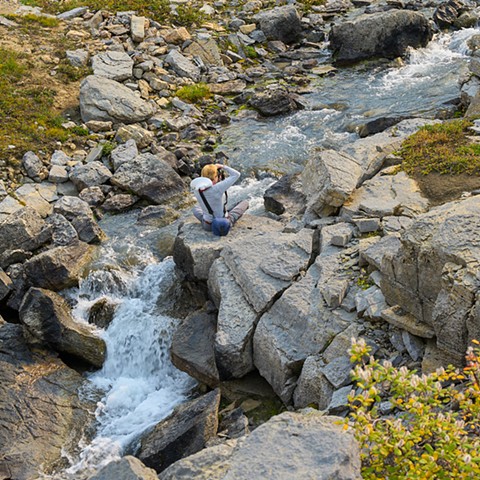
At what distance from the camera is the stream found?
45.4ft

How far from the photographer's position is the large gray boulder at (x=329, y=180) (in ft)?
48.4

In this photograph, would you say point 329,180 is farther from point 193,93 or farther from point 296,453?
point 193,93

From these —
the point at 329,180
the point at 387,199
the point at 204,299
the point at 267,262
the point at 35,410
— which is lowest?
the point at 35,410

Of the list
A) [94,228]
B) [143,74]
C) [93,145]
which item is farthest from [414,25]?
[94,228]

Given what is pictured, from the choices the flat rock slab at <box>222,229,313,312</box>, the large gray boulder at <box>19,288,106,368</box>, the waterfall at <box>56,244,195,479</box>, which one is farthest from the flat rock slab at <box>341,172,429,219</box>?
the large gray boulder at <box>19,288,106,368</box>

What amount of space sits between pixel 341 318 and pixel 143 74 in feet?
58.7

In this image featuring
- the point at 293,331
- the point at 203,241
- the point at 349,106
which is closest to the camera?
the point at 293,331

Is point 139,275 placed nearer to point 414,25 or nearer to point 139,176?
point 139,176

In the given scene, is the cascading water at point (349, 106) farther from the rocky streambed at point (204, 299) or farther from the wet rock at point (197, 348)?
the wet rock at point (197, 348)

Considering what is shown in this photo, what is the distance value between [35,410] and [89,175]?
913cm

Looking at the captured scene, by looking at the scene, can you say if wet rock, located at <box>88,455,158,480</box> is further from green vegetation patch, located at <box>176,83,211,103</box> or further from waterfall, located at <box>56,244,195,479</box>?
green vegetation patch, located at <box>176,83,211,103</box>

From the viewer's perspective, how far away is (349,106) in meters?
24.4

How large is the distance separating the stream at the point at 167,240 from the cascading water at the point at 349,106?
0.04 meters

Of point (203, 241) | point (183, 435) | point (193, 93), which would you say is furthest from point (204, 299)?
point (193, 93)
